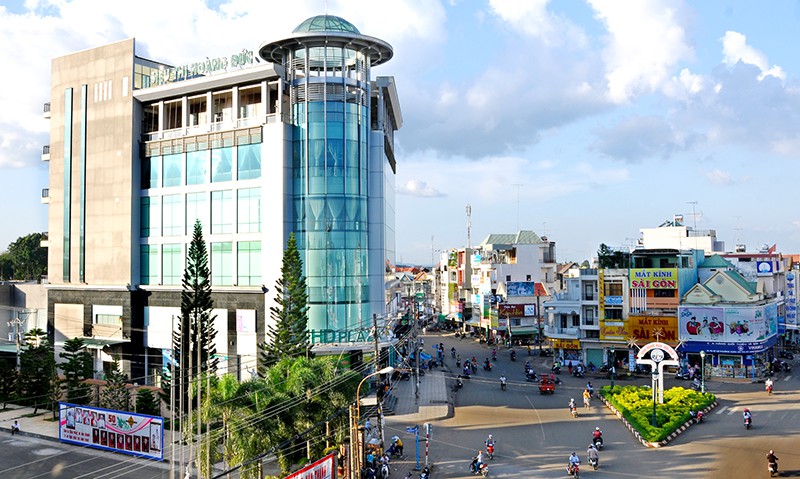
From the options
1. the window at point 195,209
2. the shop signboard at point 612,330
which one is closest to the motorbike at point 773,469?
the shop signboard at point 612,330

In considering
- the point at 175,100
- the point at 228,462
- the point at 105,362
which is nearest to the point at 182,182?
the point at 175,100

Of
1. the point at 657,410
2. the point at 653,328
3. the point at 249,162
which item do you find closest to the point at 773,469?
the point at 657,410

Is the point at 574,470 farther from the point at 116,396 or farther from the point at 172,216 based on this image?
the point at 172,216

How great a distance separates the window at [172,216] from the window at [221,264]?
3769 mm

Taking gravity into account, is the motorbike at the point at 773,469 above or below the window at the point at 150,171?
below

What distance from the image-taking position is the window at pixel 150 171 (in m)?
53.0

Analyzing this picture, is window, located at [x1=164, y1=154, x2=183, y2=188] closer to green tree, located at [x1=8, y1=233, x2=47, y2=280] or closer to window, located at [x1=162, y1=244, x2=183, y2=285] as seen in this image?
window, located at [x1=162, y1=244, x2=183, y2=285]

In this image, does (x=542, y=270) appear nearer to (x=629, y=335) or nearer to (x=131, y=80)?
(x=629, y=335)

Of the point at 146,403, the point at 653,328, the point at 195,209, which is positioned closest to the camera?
the point at 146,403

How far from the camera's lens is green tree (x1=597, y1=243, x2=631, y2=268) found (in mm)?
66375

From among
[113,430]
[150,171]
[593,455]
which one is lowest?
[593,455]

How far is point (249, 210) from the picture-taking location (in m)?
48.2

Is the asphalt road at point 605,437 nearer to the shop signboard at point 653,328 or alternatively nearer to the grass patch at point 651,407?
the grass patch at point 651,407

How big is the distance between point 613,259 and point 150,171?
4590 cm
